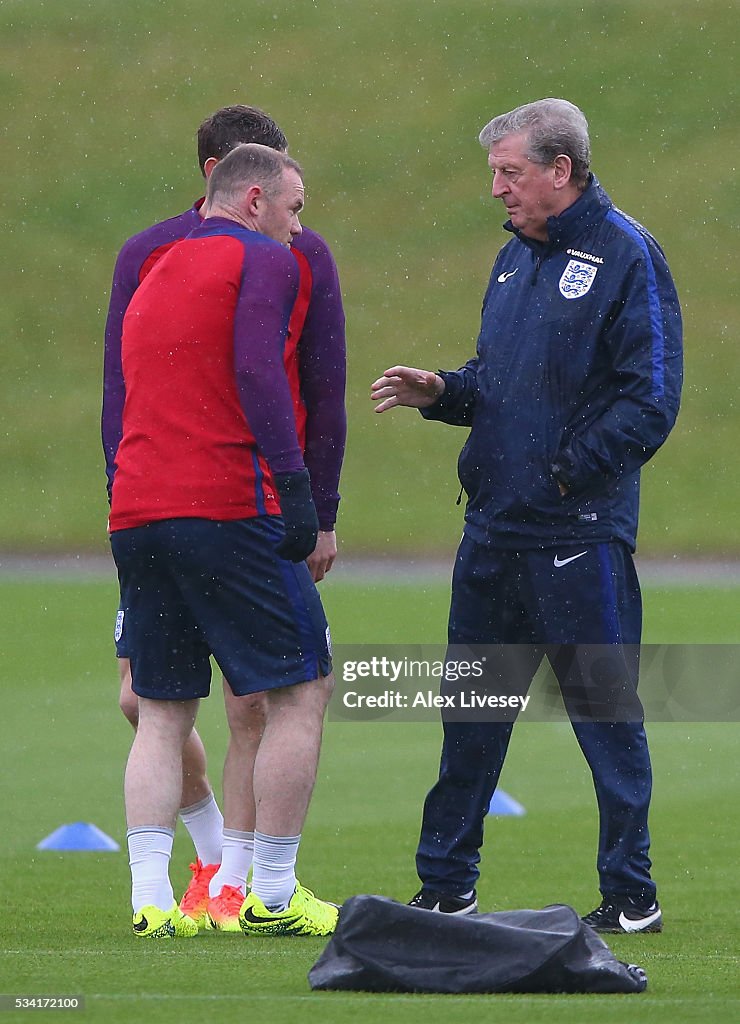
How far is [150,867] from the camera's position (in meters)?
5.06

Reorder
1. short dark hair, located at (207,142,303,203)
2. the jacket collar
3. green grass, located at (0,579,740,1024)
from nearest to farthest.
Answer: green grass, located at (0,579,740,1024) → short dark hair, located at (207,142,303,203) → the jacket collar

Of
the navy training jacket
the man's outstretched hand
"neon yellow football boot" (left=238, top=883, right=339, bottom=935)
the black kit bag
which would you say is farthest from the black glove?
the black kit bag

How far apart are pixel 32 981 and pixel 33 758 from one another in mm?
5420

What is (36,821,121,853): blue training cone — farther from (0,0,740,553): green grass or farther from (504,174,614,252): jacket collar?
(0,0,740,553): green grass

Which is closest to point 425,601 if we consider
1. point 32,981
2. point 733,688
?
point 733,688

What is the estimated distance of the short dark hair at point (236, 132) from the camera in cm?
570

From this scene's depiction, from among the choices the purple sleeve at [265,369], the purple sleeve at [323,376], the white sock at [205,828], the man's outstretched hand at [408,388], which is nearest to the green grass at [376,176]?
the white sock at [205,828]

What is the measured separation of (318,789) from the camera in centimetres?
875

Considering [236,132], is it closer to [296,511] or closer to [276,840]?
[296,511]

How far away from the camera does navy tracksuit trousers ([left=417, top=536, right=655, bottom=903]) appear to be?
5480 mm

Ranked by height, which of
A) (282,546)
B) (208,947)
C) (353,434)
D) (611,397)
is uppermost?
(611,397)

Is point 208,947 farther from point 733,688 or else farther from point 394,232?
point 394,232

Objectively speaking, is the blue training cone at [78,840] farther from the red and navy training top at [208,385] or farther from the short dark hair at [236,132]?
the short dark hair at [236,132]

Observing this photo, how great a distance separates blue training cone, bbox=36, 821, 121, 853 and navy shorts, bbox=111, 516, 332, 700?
2.32 metres
